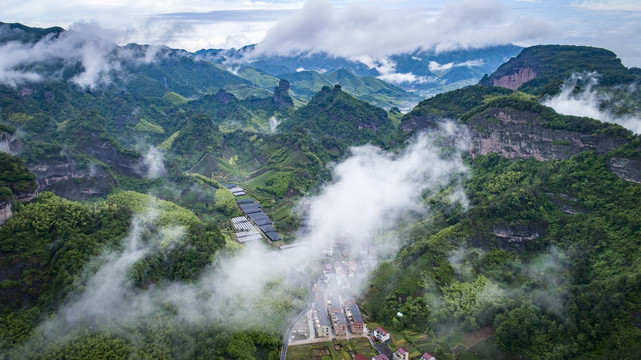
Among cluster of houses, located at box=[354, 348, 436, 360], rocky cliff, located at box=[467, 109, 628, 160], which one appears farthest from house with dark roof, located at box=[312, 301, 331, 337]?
rocky cliff, located at box=[467, 109, 628, 160]

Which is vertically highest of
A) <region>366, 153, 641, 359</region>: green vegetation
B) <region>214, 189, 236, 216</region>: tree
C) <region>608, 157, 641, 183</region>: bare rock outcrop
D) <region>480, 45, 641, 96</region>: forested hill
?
<region>480, 45, 641, 96</region>: forested hill

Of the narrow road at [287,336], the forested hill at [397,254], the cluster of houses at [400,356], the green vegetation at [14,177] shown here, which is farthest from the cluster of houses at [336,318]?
the green vegetation at [14,177]

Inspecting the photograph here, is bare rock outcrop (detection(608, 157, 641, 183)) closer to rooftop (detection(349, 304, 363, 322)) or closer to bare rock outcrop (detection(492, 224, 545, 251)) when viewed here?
bare rock outcrop (detection(492, 224, 545, 251))

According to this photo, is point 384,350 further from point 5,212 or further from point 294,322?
point 5,212

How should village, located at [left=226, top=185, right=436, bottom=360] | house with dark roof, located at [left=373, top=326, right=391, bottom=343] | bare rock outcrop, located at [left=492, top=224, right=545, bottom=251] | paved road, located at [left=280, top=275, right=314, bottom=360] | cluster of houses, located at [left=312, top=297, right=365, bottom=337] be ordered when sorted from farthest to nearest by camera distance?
bare rock outcrop, located at [left=492, top=224, right=545, bottom=251] → cluster of houses, located at [left=312, top=297, right=365, bottom=337] → village, located at [left=226, top=185, right=436, bottom=360] → house with dark roof, located at [left=373, top=326, right=391, bottom=343] → paved road, located at [left=280, top=275, right=314, bottom=360]

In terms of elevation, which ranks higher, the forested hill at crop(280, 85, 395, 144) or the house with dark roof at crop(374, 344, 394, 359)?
the forested hill at crop(280, 85, 395, 144)

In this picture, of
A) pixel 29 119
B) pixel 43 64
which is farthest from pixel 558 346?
pixel 43 64
